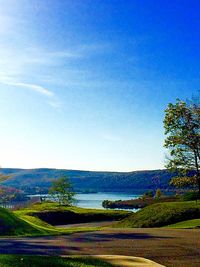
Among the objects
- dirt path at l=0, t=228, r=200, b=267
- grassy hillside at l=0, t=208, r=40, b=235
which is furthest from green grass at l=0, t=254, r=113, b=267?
grassy hillside at l=0, t=208, r=40, b=235

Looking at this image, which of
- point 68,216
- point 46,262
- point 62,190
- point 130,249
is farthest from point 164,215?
point 62,190

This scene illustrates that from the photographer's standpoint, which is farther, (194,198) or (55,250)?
(194,198)

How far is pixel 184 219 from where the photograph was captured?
161 feet

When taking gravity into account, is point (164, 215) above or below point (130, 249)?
below

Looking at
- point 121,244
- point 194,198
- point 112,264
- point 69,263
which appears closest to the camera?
point 69,263

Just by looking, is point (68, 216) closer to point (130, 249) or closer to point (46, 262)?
point (130, 249)

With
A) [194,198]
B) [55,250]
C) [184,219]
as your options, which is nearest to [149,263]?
[55,250]

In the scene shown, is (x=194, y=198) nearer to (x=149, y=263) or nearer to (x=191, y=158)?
(x=191, y=158)

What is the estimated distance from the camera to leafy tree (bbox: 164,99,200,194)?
5772 centimetres

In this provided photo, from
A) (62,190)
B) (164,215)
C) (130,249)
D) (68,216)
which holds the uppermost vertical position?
(62,190)

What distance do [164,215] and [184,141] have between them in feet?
37.6

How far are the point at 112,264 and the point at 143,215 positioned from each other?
39.4m

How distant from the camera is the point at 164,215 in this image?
2040 inches

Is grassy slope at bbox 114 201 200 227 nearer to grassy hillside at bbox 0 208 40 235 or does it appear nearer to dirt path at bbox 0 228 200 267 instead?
grassy hillside at bbox 0 208 40 235
